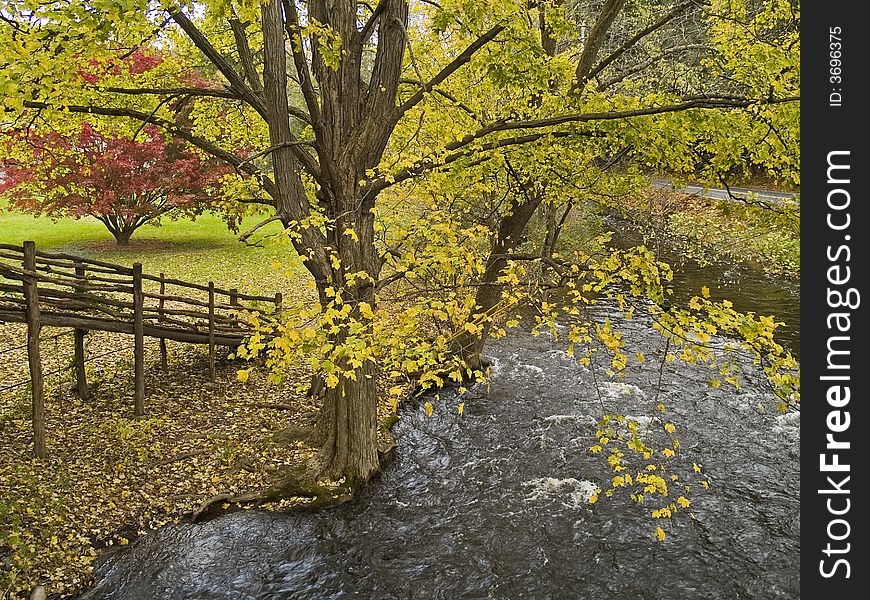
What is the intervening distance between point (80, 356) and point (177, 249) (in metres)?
13.7

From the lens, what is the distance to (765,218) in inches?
259

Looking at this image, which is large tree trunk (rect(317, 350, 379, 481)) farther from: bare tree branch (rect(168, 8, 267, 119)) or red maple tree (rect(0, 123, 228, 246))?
red maple tree (rect(0, 123, 228, 246))

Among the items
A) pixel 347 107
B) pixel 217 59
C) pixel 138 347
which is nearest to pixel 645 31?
pixel 347 107

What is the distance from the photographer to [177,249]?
21.5m

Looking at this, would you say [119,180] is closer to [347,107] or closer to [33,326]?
[33,326]

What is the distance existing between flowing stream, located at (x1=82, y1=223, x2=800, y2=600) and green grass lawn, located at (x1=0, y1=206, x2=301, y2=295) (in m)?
8.41

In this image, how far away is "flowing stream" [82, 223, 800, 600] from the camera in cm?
614

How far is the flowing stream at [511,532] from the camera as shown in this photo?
614cm

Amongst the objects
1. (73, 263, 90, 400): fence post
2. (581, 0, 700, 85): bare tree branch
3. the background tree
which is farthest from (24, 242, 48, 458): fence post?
(581, 0, 700, 85): bare tree branch

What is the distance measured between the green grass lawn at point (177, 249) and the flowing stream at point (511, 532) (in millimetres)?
8412

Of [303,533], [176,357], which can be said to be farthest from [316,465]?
[176,357]
